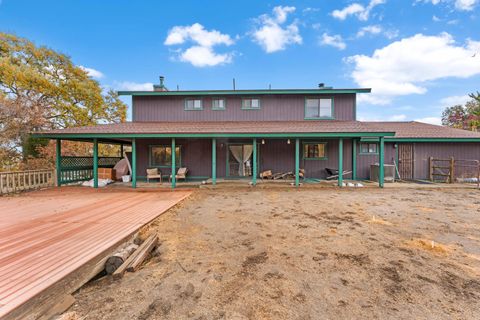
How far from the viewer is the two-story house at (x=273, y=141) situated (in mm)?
10633

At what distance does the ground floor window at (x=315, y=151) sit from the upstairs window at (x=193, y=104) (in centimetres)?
631

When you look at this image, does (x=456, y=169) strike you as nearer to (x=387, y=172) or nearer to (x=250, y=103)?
(x=387, y=172)

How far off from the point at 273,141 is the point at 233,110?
9.67 feet

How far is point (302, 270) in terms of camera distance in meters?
2.67

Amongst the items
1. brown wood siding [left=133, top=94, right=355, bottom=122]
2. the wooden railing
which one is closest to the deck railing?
the wooden railing

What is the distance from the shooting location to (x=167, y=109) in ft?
37.8

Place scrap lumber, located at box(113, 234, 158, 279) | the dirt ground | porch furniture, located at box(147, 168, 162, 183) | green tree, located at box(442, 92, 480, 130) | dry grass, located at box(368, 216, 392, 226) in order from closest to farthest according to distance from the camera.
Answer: the dirt ground → scrap lumber, located at box(113, 234, 158, 279) → dry grass, located at box(368, 216, 392, 226) → porch furniture, located at box(147, 168, 162, 183) → green tree, located at box(442, 92, 480, 130)

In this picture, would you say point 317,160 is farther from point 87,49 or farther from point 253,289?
point 87,49

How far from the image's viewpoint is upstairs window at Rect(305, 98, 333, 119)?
36.9 ft

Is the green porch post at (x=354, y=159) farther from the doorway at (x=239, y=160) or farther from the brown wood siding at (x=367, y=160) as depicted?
the doorway at (x=239, y=160)

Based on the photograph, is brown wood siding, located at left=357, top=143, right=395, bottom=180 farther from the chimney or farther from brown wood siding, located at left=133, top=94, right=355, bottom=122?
the chimney

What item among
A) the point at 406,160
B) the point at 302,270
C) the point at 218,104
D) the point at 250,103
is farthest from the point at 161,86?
the point at 406,160

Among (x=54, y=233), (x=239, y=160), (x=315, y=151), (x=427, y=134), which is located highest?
(x=427, y=134)

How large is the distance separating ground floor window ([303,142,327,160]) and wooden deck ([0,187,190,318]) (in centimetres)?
735
